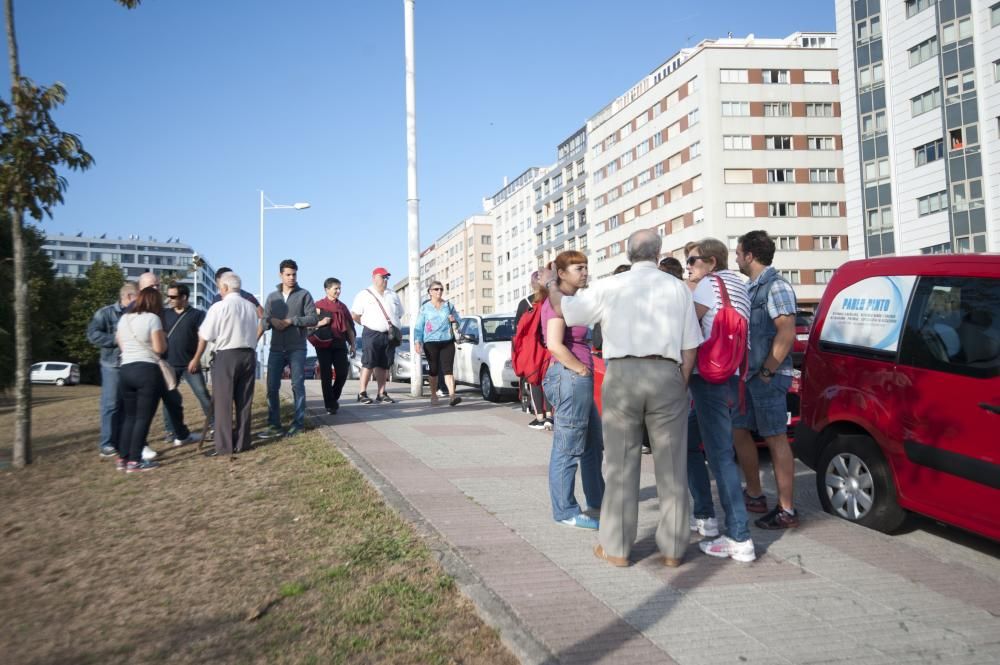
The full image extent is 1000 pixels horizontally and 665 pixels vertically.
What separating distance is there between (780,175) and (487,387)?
56.8 metres

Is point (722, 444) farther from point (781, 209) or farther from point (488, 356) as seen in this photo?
point (781, 209)

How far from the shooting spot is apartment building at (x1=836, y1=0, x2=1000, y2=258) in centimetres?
3906

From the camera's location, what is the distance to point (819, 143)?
217 feet

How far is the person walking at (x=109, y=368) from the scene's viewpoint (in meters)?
8.70

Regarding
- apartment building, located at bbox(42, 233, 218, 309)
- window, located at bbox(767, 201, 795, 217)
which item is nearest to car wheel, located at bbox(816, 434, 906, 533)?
window, located at bbox(767, 201, 795, 217)

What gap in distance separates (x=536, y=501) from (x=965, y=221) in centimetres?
4115

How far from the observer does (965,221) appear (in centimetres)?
3997

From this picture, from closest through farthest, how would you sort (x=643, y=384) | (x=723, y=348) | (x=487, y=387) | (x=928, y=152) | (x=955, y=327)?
(x=643, y=384) < (x=723, y=348) < (x=955, y=327) < (x=487, y=387) < (x=928, y=152)

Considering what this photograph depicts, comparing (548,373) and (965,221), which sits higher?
(965,221)

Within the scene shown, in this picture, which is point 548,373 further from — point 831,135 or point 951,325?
point 831,135

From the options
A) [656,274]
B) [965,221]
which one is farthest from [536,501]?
[965,221]

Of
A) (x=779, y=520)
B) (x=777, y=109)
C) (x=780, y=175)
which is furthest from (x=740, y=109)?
(x=779, y=520)

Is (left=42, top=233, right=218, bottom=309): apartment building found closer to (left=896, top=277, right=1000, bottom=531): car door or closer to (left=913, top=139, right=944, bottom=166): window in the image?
(left=913, top=139, right=944, bottom=166): window

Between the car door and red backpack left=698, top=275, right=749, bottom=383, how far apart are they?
135 cm
